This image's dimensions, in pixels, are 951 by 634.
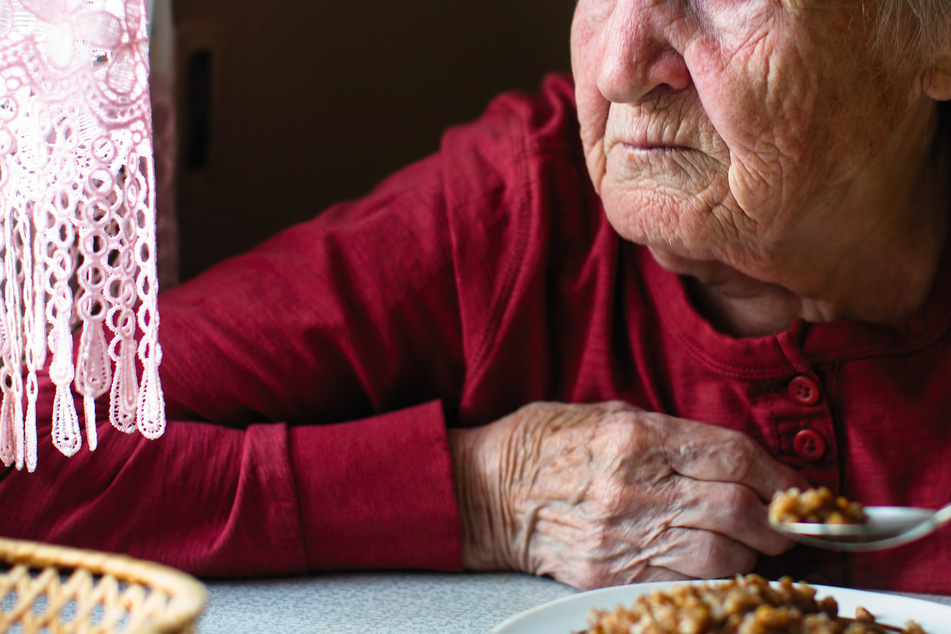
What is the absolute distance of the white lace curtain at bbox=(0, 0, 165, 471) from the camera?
0.73 m

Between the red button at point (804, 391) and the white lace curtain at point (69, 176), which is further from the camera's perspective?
the red button at point (804, 391)

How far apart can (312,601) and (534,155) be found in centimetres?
62

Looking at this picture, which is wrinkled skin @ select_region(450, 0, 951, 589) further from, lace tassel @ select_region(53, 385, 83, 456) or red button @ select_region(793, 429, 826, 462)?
lace tassel @ select_region(53, 385, 83, 456)

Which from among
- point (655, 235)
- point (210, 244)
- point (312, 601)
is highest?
point (655, 235)

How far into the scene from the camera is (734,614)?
76 centimetres

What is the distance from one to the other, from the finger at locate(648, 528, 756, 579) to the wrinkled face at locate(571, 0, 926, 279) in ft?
1.02

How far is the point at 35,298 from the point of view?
2.54 feet

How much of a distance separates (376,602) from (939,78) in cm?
82

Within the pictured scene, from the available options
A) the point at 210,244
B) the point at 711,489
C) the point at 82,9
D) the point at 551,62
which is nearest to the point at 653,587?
the point at 711,489

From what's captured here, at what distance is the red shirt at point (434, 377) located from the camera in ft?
3.61

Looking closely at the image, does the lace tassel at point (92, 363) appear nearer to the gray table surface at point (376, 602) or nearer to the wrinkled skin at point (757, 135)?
the gray table surface at point (376, 602)

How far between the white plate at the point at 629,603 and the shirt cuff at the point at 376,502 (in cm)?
24

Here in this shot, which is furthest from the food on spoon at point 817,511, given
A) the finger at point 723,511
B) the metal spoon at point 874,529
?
the finger at point 723,511

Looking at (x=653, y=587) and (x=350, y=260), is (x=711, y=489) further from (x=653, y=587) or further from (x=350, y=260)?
(x=350, y=260)
